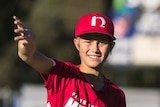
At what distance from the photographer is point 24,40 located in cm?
455

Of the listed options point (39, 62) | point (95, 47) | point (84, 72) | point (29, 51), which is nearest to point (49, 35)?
point (84, 72)

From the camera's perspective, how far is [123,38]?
87.2ft

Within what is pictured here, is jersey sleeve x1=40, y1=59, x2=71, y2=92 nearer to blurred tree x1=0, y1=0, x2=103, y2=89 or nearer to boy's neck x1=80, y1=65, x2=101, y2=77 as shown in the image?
boy's neck x1=80, y1=65, x2=101, y2=77

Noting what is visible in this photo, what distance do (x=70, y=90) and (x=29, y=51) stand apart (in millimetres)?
480

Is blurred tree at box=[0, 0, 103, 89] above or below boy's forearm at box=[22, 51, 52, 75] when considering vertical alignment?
below

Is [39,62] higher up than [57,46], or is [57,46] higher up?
[39,62]

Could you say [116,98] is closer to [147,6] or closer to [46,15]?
[147,6]

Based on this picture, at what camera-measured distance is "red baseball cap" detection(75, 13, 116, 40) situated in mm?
5016

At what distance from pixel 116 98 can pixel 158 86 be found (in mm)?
27541

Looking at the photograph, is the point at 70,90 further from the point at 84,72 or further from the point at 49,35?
the point at 49,35

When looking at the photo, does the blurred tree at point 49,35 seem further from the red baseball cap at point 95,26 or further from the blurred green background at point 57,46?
the red baseball cap at point 95,26

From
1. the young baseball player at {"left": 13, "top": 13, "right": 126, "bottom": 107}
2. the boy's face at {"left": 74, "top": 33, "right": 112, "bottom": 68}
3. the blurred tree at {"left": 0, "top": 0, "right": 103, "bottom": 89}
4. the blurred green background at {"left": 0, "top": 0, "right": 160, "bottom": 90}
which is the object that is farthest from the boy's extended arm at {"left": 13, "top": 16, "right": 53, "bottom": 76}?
the blurred tree at {"left": 0, "top": 0, "right": 103, "bottom": 89}

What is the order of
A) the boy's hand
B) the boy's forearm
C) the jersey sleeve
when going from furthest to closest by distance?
1. the jersey sleeve
2. the boy's forearm
3. the boy's hand

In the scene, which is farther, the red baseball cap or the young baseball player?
the red baseball cap
